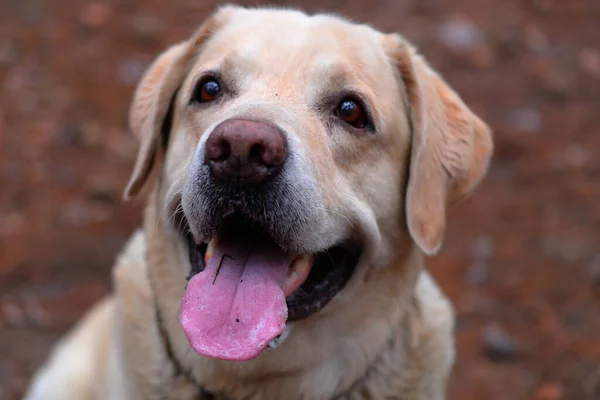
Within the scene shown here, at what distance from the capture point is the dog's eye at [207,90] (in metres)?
3.16

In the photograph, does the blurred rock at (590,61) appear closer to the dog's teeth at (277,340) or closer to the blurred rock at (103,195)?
the blurred rock at (103,195)

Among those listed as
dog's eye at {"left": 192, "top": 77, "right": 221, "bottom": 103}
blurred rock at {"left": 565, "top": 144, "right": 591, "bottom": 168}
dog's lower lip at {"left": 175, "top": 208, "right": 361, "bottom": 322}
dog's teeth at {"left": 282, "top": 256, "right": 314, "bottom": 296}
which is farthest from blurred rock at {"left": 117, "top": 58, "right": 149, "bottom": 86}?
dog's teeth at {"left": 282, "top": 256, "right": 314, "bottom": 296}

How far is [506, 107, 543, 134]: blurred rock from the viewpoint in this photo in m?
6.56

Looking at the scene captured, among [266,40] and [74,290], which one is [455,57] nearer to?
[74,290]

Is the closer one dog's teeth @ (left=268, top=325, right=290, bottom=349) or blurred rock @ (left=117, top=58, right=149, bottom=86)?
dog's teeth @ (left=268, top=325, right=290, bottom=349)

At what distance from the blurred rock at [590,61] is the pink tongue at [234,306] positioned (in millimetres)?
4914

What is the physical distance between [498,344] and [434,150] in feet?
7.15

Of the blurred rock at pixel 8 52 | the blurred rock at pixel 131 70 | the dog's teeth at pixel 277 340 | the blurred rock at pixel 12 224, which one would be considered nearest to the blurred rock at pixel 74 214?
the blurred rock at pixel 12 224

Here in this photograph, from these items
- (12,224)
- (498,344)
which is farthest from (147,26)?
(498,344)

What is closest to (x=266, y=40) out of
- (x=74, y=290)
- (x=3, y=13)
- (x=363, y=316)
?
(x=363, y=316)

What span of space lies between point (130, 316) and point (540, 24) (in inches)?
203

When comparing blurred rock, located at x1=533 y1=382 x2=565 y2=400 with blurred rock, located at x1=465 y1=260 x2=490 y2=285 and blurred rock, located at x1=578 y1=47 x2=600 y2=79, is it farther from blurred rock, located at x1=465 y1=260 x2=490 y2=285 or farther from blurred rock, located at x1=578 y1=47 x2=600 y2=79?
blurred rock, located at x1=578 y1=47 x2=600 y2=79

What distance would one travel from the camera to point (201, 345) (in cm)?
272

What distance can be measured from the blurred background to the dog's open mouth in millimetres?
2081
